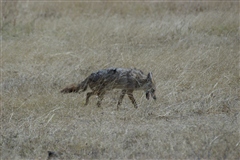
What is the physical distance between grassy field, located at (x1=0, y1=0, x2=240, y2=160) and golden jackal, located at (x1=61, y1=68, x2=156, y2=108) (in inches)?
5.9

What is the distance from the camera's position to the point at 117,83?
278 inches

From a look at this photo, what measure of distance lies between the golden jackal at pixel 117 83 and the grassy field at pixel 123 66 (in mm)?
150

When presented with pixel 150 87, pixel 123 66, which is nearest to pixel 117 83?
pixel 150 87

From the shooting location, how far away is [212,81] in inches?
304

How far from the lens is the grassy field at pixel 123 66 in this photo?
521cm

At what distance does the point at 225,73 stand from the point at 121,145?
10.8ft

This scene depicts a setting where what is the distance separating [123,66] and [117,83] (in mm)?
1577

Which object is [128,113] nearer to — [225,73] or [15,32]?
[225,73]

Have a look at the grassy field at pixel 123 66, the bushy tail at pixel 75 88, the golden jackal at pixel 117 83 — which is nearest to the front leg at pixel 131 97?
the golden jackal at pixel 117 83

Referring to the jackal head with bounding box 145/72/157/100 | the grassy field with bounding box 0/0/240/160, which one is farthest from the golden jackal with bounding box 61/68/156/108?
the grassy field with bounding box 0/0/240/160

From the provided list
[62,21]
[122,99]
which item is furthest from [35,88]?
[62,21]

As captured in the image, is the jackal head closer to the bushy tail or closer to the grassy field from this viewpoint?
the grassy field

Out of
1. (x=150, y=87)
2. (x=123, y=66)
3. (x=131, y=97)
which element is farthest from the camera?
(x=123, y=66)

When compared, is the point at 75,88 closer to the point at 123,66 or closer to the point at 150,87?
the point at 150,87
